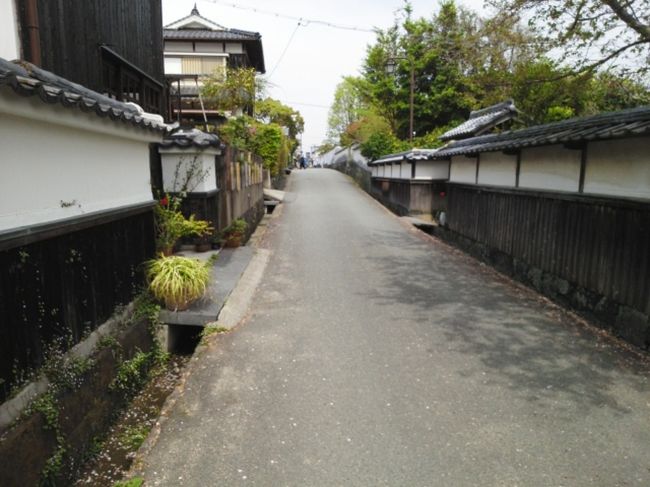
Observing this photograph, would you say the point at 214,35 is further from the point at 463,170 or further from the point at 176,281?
Answer: the point at 176,281

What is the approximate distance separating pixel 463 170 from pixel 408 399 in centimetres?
1204

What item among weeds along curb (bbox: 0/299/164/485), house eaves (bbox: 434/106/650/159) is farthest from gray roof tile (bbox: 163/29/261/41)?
weeds along curb (bbox: 0/299/164/485)

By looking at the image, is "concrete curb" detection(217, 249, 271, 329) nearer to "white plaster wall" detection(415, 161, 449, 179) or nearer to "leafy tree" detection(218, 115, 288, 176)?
"leafy tree" detection(218, 115, 288, 176)

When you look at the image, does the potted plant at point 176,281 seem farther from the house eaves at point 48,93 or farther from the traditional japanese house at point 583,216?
the traditional japanese house at point 583,216

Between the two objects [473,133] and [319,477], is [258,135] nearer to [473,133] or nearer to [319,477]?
[473,133]

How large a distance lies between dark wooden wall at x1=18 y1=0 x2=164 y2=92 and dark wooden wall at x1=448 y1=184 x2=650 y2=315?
9335 mm

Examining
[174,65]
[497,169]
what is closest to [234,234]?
[497,169]

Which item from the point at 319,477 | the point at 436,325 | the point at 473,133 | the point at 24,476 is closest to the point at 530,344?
the point at 436,325

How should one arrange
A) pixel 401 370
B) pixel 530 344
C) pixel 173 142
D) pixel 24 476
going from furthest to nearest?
pixel 173 142
pixel 530 344
pixel 401 370
pixel 24 476

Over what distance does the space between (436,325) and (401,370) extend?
72.4 inches

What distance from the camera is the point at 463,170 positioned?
1589cm

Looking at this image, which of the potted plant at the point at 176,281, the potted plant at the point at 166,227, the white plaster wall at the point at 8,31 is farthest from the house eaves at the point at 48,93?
the potted plant at the point at 166,227

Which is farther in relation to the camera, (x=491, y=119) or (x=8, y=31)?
(x=491, y=119)

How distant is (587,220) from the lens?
808 centimetres
